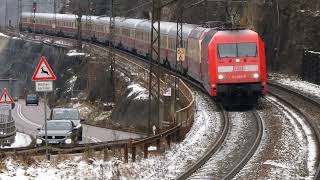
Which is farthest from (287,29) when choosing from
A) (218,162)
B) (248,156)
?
(218,162)

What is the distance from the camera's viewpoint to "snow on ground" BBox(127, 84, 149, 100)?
128 ft

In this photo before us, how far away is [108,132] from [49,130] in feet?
51.3

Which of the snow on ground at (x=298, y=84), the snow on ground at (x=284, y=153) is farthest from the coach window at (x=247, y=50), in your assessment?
the snow on ground at (x=298, y=84)

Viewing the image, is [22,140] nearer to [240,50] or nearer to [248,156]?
[240,50]

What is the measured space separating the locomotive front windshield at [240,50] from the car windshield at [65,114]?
822cm

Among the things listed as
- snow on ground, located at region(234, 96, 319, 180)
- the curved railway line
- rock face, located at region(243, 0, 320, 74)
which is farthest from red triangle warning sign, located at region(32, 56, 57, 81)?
rock face, located at region(243, 0, 320, 74)

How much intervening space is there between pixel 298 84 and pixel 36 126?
26.9 m

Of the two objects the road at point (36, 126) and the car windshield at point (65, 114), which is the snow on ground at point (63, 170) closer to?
the car windshield at point (65, 114)

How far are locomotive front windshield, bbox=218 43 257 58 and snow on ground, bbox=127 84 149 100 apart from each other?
493 inches

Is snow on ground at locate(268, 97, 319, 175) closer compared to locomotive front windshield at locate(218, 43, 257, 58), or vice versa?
snow on ground at locate(268, 97, 319, 175)

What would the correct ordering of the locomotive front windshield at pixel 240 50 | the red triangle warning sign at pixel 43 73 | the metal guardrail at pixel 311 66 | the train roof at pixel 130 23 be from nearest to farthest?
the red triangle warning sign at pixel 43 73 → the locomotive front windshield at pixel 240 50 → the metal guardrail at pixel 311 66 → the train roof at pixel 130 23

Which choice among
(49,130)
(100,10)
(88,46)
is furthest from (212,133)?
(100,10)

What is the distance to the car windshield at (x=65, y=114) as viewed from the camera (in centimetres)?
2953

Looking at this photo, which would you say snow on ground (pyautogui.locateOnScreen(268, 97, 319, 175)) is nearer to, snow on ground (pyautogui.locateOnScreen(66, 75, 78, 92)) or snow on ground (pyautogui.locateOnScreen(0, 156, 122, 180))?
snow on ground (pyautogui.locateOnScreen(0, 156, 122, 180))
